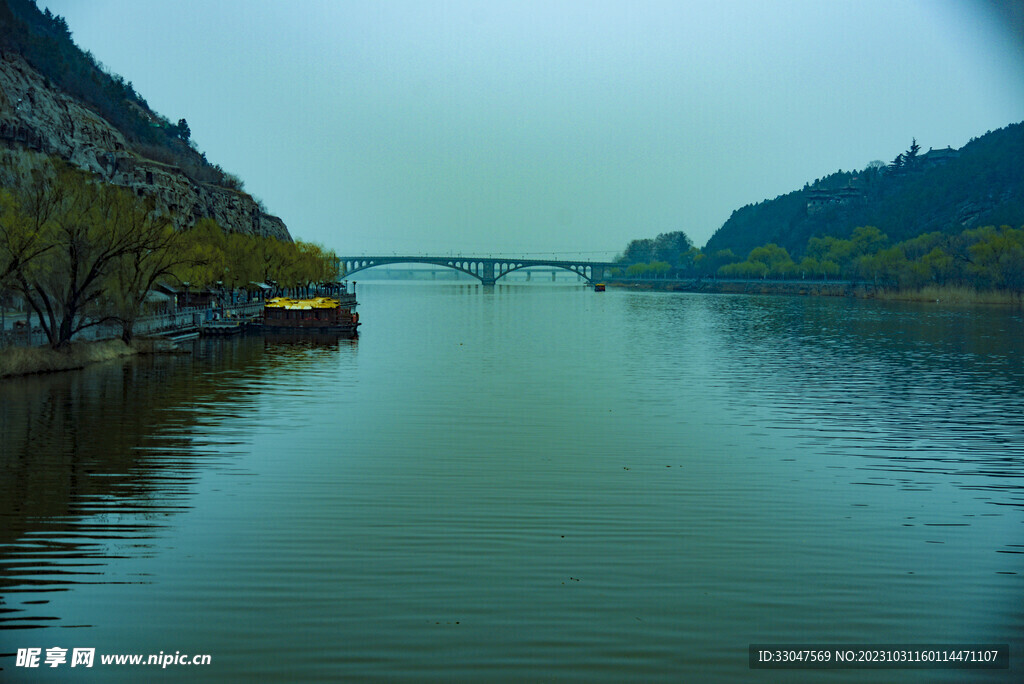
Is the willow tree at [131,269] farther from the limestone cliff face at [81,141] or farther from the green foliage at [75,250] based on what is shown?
the limestone cliff face at [81,141]

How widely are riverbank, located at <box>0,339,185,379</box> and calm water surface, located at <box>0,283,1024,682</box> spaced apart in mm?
2175

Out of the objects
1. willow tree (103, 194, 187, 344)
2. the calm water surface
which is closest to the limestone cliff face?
willow tree (103, 194, 187, 344)

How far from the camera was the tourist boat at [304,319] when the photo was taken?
257 feet

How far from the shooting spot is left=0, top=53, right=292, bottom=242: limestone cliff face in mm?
103812

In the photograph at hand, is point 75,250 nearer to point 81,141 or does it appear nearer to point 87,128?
point 81,141

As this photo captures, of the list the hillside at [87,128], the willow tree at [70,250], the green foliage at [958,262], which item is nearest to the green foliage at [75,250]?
the willow tree at [70,250]

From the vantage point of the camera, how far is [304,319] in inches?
3100

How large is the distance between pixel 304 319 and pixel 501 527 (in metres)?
63.0

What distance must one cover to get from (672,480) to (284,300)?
6245cm

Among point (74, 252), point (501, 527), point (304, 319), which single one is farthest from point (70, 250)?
point (304, 319)

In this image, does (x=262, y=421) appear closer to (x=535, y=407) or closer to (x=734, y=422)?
(x=535, y=407)

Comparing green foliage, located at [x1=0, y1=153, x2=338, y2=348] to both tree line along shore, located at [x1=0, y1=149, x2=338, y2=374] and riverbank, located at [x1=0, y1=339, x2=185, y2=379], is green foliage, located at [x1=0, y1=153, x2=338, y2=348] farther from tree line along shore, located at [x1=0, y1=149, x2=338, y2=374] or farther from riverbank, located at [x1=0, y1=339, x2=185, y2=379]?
riverbank, located at [x1=0, y1=339, x2=185, y2=379]

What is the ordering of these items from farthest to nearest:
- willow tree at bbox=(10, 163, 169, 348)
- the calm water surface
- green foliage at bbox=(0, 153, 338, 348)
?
willow tree at bbox=(10, 163, 169, 348), green foliage at bbox=(0, 153, 338, 348), the calm water surface

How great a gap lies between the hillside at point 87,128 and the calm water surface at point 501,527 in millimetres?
59883
